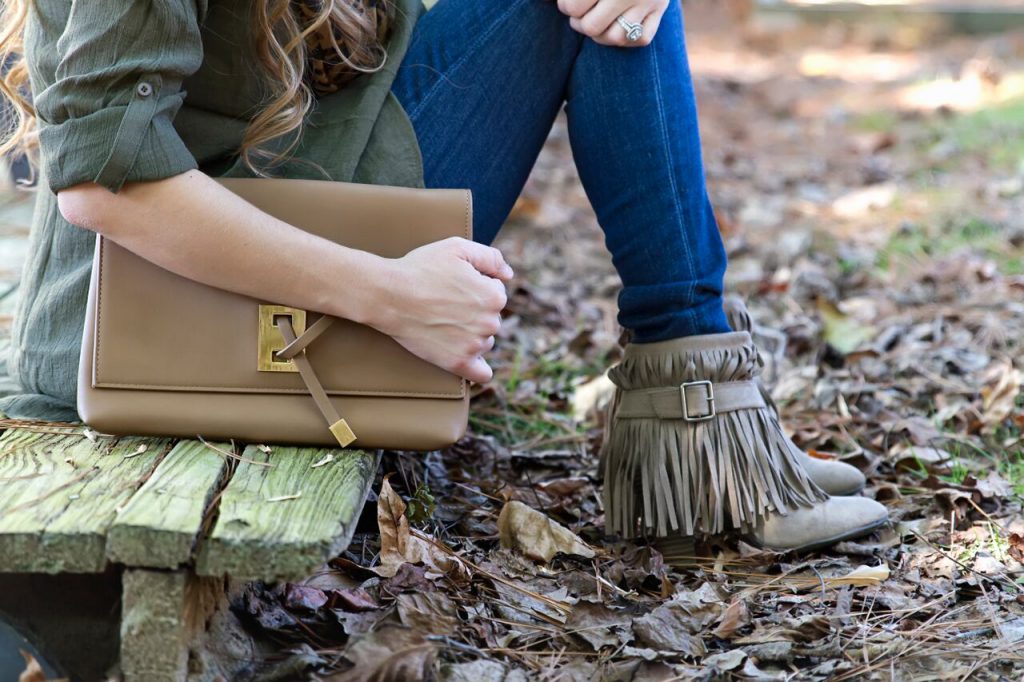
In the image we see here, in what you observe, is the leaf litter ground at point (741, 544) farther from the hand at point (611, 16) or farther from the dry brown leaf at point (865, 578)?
the hand at point (611, 16)

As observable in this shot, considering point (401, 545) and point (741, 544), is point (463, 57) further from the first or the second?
point (741, 544)

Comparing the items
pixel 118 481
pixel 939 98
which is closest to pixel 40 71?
pixel 118 481

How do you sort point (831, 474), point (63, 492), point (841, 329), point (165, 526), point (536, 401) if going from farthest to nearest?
point (841, 329) < point (536, 401) < point (831, 474) < point (63, 492) < point (165, 526)

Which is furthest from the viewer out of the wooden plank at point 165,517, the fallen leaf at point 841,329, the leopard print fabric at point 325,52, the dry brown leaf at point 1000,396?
the fallen leaf at point 841,329

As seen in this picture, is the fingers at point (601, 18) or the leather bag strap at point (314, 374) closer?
the leather bag strap at point (314, 374)

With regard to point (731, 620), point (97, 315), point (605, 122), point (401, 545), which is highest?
point (605, 122)

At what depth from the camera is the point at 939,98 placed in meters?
5.50

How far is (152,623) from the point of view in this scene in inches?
44.1

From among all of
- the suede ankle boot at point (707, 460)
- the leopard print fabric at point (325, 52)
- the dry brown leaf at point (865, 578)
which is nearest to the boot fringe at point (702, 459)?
the suede ankle boot at point (707, 460)

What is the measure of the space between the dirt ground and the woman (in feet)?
0.44

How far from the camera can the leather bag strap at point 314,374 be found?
4.34ft

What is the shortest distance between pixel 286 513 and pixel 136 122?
0.48 m

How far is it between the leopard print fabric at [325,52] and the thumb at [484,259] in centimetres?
35

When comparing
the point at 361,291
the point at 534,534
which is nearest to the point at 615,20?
the point at 361,291
